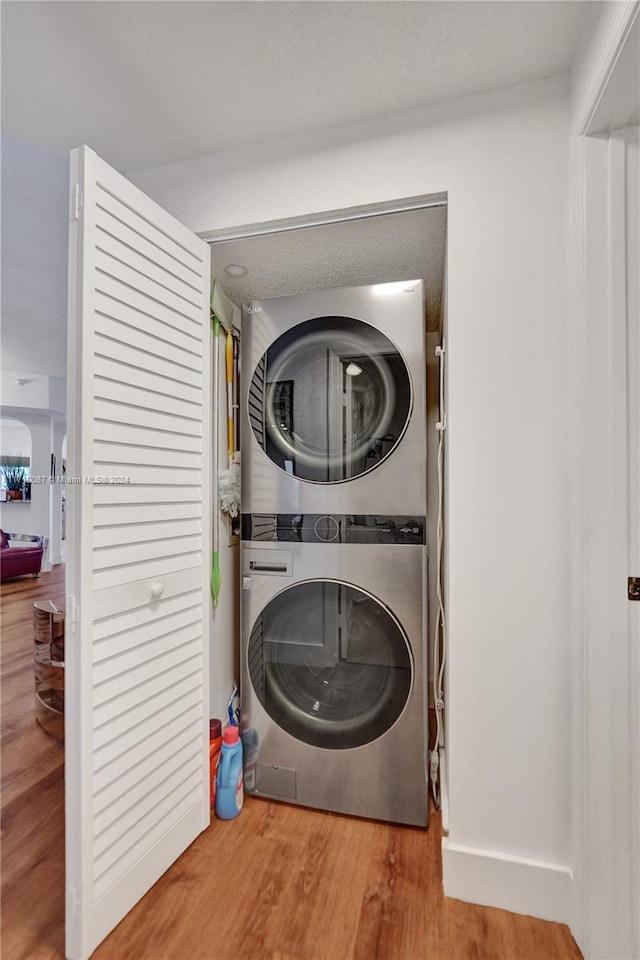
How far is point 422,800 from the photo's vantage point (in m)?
1.59

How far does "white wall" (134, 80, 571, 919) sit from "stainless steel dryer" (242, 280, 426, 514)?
0.93 feet

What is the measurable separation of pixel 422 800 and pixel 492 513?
107 cm

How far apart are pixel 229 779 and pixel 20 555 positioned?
1076 mm

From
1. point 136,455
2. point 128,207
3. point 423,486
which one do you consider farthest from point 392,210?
point 136,455

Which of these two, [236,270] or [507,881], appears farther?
[236,270]

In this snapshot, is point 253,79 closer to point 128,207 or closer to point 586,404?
point 128,207

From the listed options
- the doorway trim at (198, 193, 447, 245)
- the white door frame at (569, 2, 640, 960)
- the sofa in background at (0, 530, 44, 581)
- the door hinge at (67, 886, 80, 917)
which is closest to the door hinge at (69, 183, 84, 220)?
the doorway trim at (198, 193, 447, 245)

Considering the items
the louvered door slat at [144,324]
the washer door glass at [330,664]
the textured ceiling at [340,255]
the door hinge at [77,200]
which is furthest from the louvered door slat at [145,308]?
the washer door glass at [330,664]

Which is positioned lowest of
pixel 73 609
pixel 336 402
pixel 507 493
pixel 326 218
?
pixel 73 609

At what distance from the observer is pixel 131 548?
1.27 meters

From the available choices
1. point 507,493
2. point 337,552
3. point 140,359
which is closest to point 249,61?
point 140,359

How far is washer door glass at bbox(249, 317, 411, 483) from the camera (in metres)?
1.67

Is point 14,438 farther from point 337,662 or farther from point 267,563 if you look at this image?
point 337,662

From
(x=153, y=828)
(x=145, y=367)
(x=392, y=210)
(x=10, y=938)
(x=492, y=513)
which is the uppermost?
(x=392, y=210)
